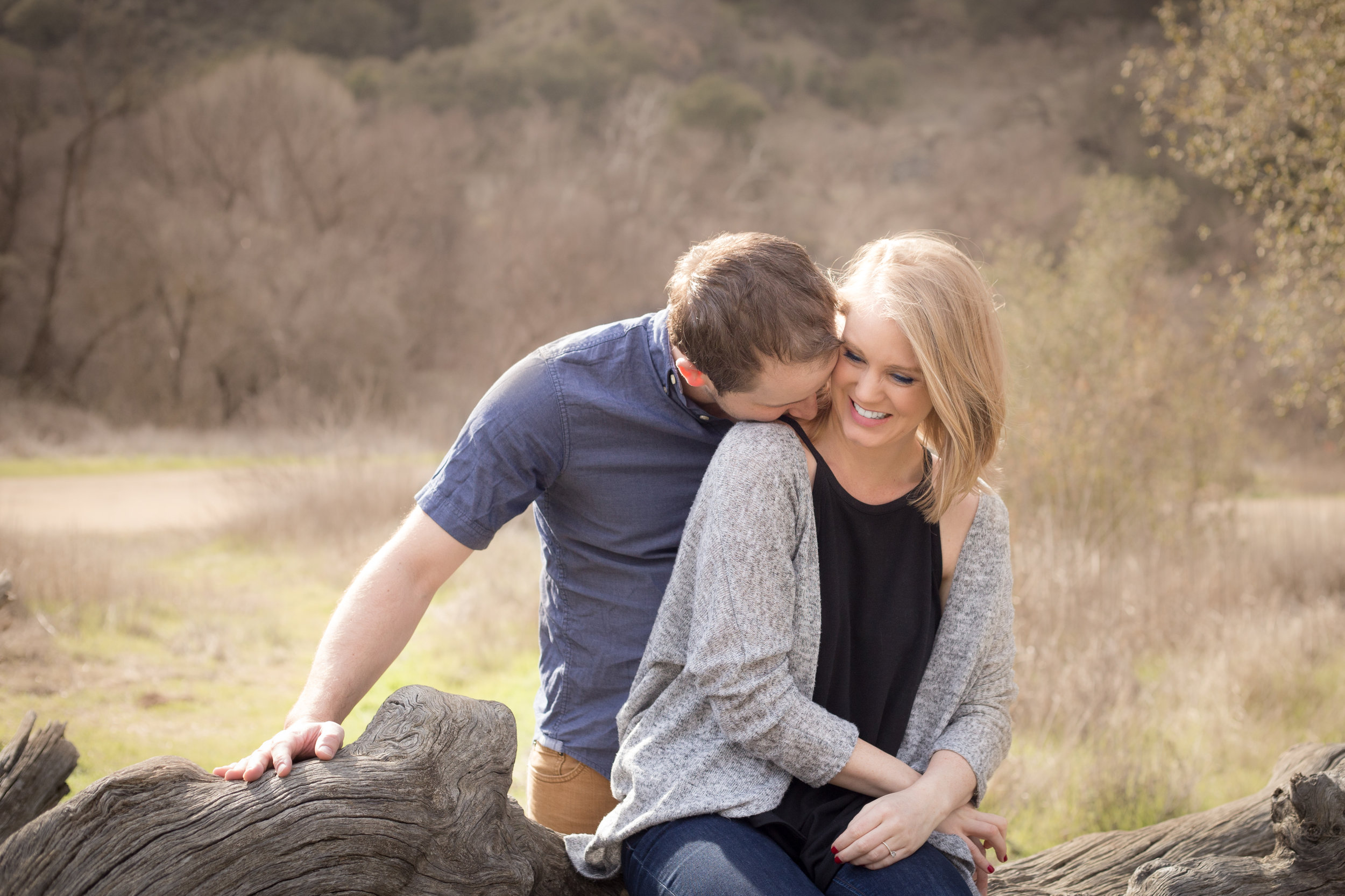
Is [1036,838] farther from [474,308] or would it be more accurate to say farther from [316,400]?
[474,308]

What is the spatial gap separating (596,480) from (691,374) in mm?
303

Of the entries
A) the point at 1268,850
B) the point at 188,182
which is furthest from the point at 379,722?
the point at 188,182

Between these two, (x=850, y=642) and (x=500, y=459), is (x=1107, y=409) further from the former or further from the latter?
(x=500, y=459)

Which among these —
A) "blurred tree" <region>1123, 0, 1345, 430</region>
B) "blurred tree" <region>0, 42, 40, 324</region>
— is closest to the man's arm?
"blurred tree" <region>1123, 0, 1345, 430</region>

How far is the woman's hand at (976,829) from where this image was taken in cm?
175

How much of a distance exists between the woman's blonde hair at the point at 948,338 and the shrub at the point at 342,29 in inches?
1450

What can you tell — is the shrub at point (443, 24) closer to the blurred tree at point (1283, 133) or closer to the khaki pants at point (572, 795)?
the blurred tree at point (1283, 133)

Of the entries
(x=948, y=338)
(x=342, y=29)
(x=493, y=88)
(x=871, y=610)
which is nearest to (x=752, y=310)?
(x=948, y=338)

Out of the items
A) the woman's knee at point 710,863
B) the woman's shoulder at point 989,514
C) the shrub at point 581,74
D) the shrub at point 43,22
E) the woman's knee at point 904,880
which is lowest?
the woman's knee at point 904,880

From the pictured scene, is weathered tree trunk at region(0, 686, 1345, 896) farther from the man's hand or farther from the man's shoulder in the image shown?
the man's shoulder

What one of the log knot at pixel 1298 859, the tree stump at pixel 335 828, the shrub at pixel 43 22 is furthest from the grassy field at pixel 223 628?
the shrub at pixel 43 22

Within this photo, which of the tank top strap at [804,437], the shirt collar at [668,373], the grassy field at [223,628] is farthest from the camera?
the grassy field at [223,628]

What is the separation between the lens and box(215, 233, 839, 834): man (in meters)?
1.73

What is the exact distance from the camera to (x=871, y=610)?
1.82 metres
